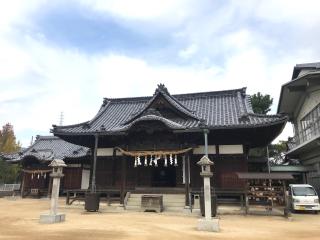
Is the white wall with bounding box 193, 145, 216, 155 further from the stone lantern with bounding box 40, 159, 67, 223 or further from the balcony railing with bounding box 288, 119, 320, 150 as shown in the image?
the stone lantern with bounding box 40, 159, 67, 223

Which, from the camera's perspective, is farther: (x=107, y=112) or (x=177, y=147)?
(x=107, y=112)

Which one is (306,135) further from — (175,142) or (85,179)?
(85,179)

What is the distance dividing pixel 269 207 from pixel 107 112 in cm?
1492

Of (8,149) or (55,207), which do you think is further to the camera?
(8,149)

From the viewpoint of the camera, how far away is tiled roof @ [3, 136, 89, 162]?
29.1 m

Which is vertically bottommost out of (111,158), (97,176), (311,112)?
(97,176)

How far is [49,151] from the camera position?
33.4 m

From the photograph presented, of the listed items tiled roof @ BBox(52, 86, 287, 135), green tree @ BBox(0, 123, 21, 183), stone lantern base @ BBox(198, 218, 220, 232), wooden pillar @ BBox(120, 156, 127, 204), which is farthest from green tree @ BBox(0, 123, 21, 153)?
stone lantern base @ BBox(198, 218, 220, 232)

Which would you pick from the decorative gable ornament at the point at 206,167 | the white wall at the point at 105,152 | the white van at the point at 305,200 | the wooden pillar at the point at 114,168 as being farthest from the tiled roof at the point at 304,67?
the white wall at the point at 105,152

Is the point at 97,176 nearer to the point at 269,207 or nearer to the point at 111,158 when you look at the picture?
the point at 111,158

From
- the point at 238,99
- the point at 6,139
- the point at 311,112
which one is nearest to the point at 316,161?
the point at 311,112

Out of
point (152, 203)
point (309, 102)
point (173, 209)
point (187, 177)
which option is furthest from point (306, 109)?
point (152, 203)

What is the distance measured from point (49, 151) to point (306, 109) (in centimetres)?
2715

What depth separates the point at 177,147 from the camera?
18.3 meters
